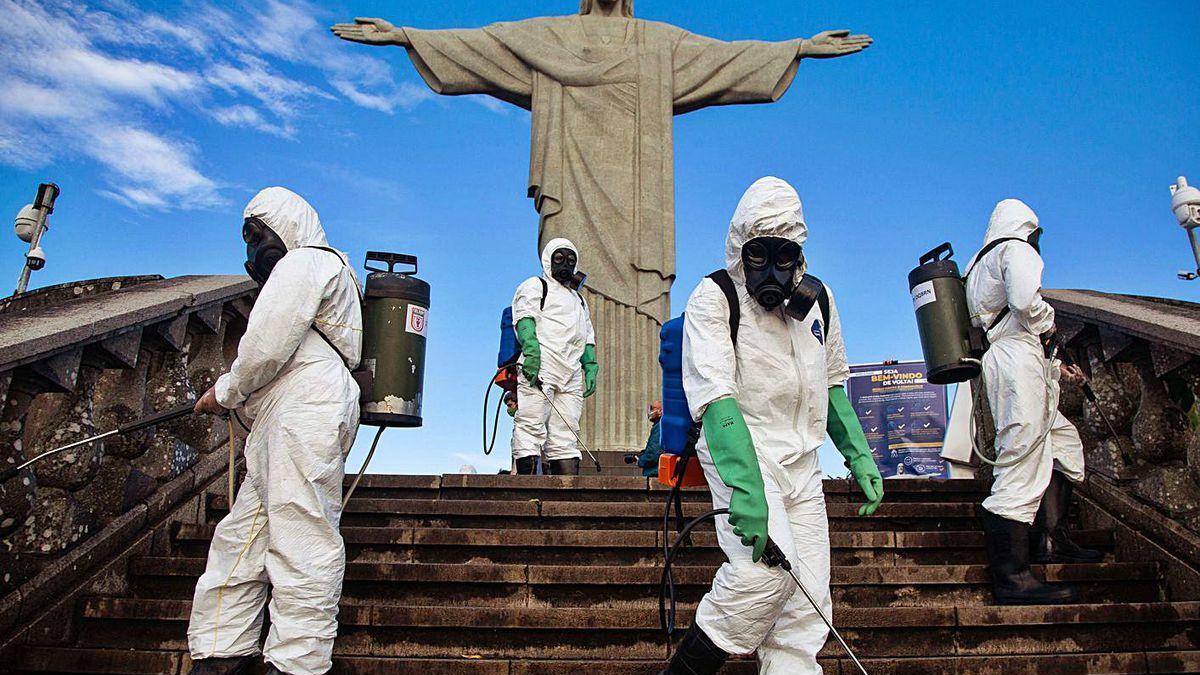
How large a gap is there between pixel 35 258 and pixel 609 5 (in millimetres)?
7003

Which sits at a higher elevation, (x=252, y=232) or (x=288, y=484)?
(x=252, y=232)

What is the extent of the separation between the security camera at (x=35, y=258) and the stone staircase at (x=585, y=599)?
21.9 feet

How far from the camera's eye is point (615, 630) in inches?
157

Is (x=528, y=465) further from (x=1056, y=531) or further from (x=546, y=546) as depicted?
(x=1056, y=531)

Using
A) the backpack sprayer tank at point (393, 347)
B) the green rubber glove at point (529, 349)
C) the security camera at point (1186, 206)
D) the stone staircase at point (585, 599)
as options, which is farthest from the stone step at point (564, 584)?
the security camera at point (1186, 206)

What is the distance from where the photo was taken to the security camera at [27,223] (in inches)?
411

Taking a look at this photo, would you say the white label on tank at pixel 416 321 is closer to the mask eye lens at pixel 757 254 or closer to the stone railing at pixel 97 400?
the stone railing at pixel 97 400

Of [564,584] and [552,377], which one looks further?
[552,377]

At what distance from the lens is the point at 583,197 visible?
395 inches

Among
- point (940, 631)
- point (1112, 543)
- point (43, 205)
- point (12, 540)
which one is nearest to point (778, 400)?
point (940, 631)

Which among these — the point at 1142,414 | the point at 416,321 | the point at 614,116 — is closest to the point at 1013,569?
the point at 1142,414

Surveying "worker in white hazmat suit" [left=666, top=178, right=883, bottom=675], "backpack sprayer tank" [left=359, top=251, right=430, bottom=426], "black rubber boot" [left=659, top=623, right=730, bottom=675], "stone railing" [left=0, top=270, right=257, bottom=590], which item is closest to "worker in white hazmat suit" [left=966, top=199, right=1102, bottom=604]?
"worker in white hazmat suit" [left=666, top=178, right=883, bottom=675]

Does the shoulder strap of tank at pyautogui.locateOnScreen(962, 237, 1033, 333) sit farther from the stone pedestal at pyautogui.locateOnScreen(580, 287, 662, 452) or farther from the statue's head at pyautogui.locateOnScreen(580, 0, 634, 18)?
the statue's head at pyautogui.locateOnScreen(580, 0, 634, 18)

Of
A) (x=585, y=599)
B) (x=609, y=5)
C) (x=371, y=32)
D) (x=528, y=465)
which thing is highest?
(x=609, y=5)
